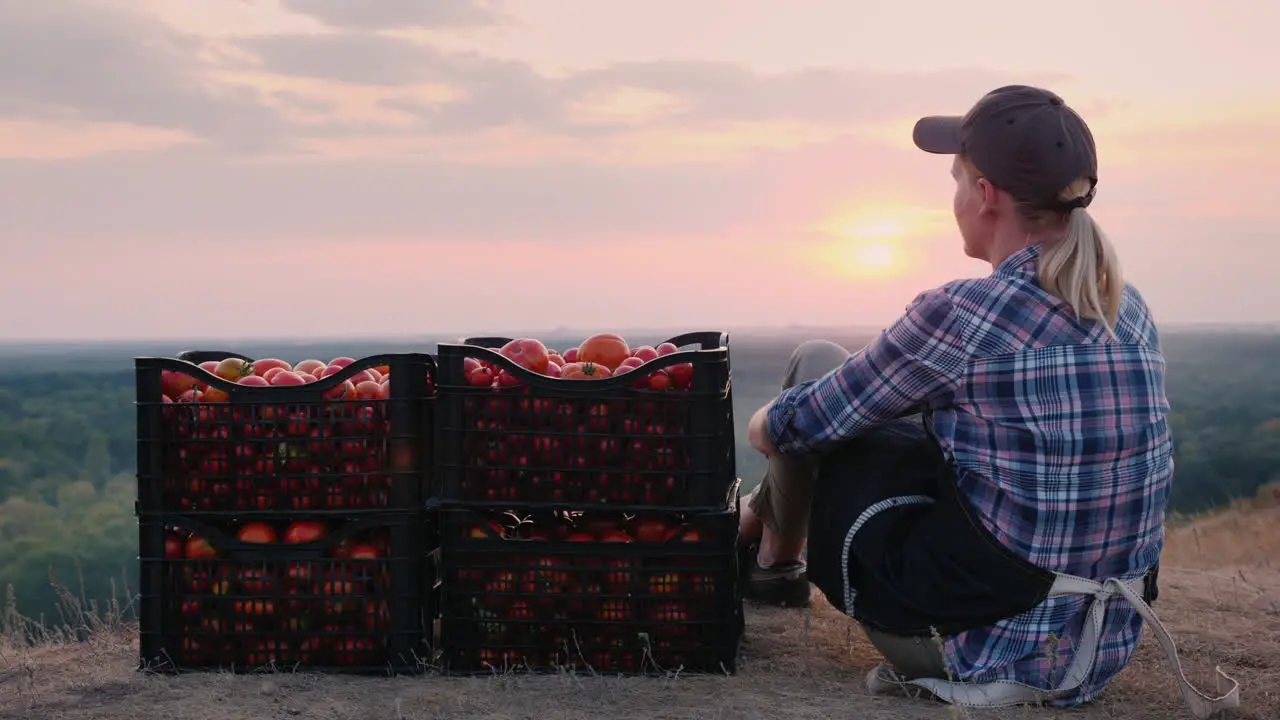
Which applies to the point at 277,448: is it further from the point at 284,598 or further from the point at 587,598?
the point at 587,598

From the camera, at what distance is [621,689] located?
13.3 feet

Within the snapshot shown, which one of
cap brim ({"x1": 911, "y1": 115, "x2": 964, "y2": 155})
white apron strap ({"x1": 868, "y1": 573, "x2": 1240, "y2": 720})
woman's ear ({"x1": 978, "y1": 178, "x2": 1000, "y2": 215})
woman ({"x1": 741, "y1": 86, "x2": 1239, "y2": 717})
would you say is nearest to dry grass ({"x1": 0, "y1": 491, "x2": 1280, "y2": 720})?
white apron strap ({"x1": 868, "y1": 573, "x2": 1240, "y2": 720})

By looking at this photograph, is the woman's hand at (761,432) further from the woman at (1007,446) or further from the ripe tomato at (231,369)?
the ripe tomato at (231,369)

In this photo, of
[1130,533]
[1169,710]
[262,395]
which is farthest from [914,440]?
[262,395]

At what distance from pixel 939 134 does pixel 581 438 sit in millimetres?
1503

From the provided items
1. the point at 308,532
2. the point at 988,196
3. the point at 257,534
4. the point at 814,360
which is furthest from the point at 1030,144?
the point at 257,534

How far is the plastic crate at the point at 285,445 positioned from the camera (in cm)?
414

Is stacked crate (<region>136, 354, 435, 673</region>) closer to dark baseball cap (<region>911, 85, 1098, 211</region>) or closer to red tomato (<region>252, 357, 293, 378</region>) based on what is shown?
red tomato (<region>252, 357, 293, 378</region>)

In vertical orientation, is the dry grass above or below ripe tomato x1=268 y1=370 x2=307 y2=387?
below

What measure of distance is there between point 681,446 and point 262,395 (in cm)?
143

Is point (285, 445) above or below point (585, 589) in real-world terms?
above

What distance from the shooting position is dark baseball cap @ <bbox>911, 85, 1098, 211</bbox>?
11.9ft

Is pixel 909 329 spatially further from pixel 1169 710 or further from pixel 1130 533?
pixel 1169 710

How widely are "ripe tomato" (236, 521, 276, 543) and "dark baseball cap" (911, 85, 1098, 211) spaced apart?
2.63 m
